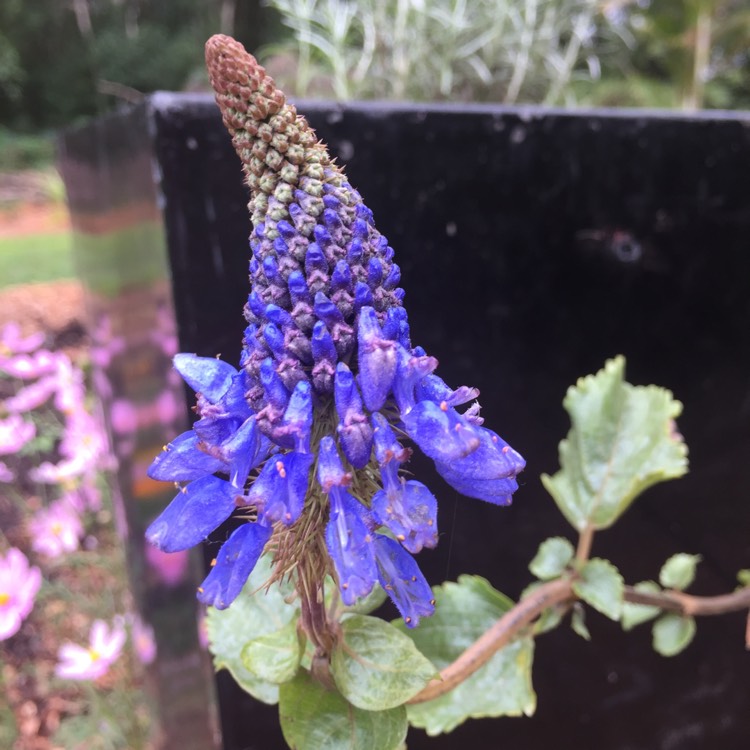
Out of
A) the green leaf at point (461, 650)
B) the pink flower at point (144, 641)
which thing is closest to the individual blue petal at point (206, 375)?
the green leaf at point (461, 650)

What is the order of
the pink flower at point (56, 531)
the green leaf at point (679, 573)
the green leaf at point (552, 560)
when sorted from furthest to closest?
the pink flower at point (56, 531), the green leaf at point (679, 573), the green leaf at point (552, 560)

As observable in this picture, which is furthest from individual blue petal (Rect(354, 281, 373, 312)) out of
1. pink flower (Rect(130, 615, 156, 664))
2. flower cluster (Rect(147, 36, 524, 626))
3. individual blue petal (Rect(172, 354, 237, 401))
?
pink flower (Rect(130, 615, 156, 664))

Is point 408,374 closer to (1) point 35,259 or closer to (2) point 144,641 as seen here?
(2) point 144,641

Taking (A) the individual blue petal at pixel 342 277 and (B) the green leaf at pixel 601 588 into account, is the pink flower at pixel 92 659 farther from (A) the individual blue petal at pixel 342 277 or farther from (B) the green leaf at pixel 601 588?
(A) the individual blue petal at pixel 342 277

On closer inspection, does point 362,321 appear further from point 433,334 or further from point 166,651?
point 166,651

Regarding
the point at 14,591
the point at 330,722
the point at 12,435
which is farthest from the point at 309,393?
the point at 12,435

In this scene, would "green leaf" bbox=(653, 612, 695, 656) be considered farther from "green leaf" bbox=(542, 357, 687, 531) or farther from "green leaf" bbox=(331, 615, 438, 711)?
"green leaf" bbox=(331, 615, 438, 711)
